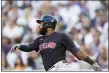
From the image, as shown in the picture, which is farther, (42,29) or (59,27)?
(59,27)

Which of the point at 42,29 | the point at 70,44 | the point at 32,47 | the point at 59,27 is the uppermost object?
the point at 42,29

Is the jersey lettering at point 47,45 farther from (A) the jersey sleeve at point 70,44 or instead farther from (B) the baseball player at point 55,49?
(A) the jersey sleeve at point 70,44

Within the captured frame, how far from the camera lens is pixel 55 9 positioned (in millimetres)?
11617

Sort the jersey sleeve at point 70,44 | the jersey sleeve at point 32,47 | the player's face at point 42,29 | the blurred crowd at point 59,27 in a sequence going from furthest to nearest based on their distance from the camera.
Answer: the blurred crowd at point 59,27, the jersey sleeve at point 32,47, the player's face at point 42,29, the jersey sleeve at point 70,44

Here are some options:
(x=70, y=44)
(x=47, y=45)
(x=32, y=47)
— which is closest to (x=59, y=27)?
(x=32, y=47)

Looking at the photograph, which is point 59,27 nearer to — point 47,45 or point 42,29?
point 42,29

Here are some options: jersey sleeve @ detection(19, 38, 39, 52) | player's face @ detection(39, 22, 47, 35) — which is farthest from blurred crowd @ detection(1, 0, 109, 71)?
player's face @ detection(39, 22, 47, 35)

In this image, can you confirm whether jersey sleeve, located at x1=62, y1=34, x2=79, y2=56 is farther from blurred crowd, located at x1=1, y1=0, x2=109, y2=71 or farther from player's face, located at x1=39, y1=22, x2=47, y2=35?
blurred crowd, located at x1=1, y1=0, x2=109, y2=71

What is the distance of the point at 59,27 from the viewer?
37.8ft

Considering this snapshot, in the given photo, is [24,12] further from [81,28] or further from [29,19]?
[81,28]

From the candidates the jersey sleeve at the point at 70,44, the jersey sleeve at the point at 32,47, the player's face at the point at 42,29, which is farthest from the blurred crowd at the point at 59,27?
the jersey sleeve at the point at 70,44

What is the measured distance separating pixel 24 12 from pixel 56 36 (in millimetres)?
5670

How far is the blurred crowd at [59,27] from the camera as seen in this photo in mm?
10883

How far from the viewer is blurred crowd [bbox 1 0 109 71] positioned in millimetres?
10883
